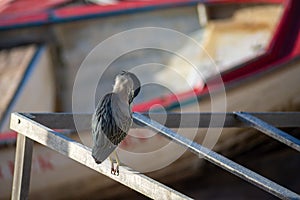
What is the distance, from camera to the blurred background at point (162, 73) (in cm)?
550

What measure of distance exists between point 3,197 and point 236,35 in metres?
3.09

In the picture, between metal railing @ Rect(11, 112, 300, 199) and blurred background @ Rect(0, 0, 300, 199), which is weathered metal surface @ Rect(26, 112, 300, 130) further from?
blurred background @ Rect(0, 0, 300, 199)

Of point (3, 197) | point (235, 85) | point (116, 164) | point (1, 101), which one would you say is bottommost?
point (116, 164)

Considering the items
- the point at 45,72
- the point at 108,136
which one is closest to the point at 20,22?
the point at 45,72

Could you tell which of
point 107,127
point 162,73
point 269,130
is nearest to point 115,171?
point 107,127

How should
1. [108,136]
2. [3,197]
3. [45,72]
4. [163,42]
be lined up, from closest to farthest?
1. [108,136]
2. [3,197]
3. [45,72]
4. [163,42]

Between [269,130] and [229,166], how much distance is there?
0.67 meters

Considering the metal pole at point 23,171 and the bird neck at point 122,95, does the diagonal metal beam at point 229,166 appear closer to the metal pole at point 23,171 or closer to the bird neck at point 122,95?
the bird neck at point 122,95

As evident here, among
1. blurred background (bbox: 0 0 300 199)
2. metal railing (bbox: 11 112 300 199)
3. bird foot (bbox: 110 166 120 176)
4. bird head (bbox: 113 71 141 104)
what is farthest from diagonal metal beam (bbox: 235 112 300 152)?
blurred background (bbox: 0 0 300 199)

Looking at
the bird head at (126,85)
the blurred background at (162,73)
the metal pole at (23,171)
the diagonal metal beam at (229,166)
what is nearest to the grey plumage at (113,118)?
the bird head at (126,85)

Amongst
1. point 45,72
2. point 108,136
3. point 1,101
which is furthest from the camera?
point 45,72

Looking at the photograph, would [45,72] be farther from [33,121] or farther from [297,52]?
Result: [33,121]

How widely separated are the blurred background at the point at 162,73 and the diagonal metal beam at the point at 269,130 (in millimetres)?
1230

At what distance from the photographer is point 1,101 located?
6266 mm
